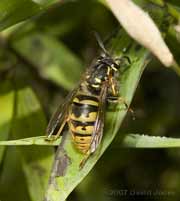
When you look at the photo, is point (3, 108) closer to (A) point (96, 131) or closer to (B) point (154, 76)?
(A) point (96, 131)

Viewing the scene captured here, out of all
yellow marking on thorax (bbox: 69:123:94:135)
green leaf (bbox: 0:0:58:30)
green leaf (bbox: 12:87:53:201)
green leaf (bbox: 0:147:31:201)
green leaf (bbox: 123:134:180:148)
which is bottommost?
green leaf (bbox: 0:147:31:201)

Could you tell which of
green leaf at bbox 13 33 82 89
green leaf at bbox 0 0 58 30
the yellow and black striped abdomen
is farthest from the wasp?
green leaf at bbox 13 33 82 89

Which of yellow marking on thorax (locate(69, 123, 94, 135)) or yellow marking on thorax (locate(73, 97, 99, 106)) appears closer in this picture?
yellow marking on thorax (locate(69, 123, 94, 135))

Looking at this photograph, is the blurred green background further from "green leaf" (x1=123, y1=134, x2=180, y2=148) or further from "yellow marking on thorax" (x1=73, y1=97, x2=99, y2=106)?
"green leaf" (x1=123, y1=134, x2=180, y2=148)

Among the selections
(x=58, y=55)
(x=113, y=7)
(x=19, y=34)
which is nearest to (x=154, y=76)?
(x=58, y=55)

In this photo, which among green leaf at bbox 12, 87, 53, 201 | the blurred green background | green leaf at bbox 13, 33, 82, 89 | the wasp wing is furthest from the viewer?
green leaf at bbox 13, 33, 82, 89

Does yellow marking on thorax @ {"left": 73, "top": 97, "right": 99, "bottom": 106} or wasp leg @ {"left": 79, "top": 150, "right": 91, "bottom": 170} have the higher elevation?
yellow marking on thorax @ {"left": 73, "top": 97, "right": 99, "bottom": 106}

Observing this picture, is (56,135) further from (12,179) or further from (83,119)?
(12,179)
